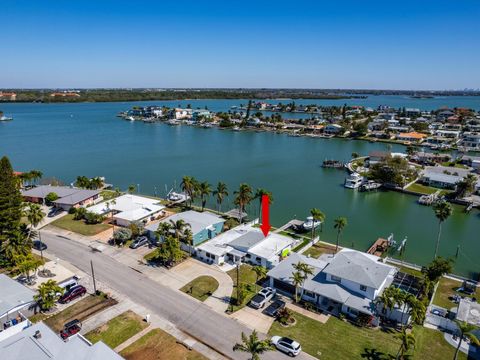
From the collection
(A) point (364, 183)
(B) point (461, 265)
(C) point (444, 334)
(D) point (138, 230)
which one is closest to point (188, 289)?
(D) point (138, 230)

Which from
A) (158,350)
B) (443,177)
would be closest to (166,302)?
(158,350)

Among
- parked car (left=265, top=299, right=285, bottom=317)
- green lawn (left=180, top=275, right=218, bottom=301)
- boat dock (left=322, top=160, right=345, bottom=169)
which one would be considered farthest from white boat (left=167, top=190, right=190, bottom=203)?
boat dock (left=322, top=160, right=345, bottom=169)

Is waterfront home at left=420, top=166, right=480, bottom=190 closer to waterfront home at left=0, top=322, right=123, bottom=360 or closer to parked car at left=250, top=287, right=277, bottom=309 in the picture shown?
parked car at left=250, top=287, right=277, bottom=309

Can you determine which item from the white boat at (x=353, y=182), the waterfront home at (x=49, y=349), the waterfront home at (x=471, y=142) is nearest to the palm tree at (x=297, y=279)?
the waterfront home at (x=49, y=349)

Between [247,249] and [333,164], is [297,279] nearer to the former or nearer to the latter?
[247,249]

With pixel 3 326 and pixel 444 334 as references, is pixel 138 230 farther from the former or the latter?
pixel 444 334

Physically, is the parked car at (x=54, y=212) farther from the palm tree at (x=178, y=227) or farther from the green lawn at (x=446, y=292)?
the green lawn at (x=446, y=292)
